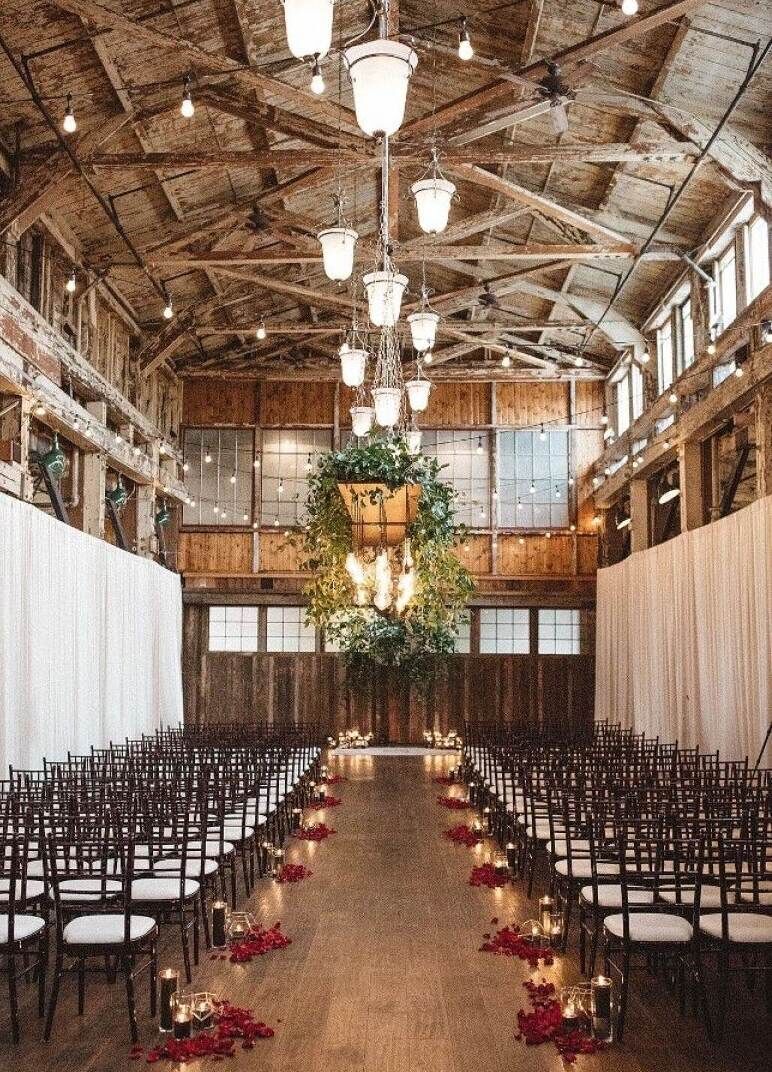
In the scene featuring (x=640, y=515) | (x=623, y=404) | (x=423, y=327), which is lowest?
(x=640, y=515)

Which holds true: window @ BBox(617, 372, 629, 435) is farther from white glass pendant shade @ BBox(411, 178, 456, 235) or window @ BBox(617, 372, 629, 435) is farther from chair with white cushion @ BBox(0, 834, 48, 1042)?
chair with white cushion @ BBox(0, 834, 48, 1042)

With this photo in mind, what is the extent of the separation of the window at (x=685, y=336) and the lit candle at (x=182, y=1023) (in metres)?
11.5

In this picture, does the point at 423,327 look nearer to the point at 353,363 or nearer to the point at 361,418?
the point at 353,363

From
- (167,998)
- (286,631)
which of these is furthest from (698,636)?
(286,631)

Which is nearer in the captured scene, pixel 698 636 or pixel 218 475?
pixel 698 636

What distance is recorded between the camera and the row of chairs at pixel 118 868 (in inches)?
191

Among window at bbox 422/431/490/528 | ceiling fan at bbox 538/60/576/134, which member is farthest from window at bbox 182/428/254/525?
ceiling fan at bbox 538/60/576/134

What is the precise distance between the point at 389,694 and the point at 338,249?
42.0 feet

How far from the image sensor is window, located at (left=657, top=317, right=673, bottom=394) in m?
15.2

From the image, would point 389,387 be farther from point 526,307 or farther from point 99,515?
point 526,307

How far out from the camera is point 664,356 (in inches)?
611

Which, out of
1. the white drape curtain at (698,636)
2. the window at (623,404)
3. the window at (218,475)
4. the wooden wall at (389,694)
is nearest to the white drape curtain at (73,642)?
the wooden wall at (389,694)

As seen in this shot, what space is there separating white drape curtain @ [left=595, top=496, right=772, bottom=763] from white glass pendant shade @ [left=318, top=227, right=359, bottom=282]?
506 centimetres

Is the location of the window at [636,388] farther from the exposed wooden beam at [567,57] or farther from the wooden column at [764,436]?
the exposed wooden beam at [567,57]
